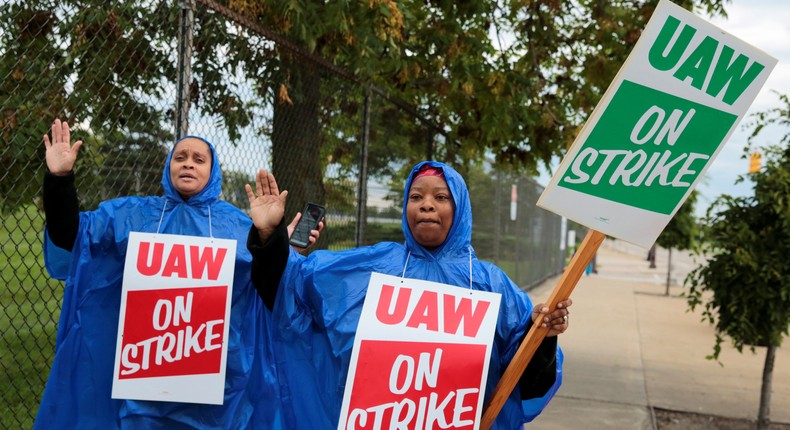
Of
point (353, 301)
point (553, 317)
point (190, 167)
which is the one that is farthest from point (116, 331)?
point (553, 317)

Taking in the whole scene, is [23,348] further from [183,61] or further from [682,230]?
[682,230]

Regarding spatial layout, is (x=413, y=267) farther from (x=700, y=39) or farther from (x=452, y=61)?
(x=452, y=61)

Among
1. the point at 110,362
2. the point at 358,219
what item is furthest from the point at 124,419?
the point at 358,219

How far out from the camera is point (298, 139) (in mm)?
5453

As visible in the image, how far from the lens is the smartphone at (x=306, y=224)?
135 inches

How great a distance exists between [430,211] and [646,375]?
22.1 feet

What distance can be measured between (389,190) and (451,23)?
162 centimetres

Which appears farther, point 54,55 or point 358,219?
point 358,219

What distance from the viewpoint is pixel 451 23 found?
294 inches

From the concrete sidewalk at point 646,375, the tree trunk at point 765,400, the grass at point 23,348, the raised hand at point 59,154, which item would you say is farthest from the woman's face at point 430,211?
the tree trunk at point 765,400

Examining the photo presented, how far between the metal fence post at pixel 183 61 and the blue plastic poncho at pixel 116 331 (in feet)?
1.79

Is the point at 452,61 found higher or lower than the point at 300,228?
higher

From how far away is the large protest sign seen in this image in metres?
2.61

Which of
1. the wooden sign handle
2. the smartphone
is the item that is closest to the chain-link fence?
the smartphone
